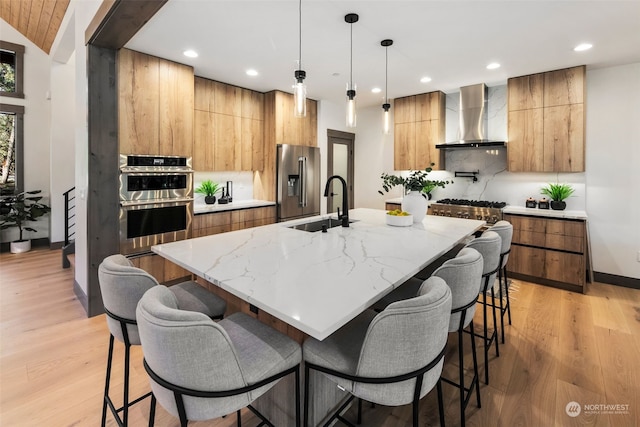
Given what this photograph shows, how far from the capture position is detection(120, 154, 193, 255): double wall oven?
11.0 feet

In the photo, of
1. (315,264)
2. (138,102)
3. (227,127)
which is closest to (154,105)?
(138,102)

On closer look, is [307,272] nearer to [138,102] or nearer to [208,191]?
[138,102]

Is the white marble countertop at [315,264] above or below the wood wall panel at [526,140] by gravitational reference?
below

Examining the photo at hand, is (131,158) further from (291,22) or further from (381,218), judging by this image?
(381,218)

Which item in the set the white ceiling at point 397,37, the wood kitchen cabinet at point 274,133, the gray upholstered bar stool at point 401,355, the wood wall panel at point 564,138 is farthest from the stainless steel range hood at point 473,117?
the gray upholstered bar stool at point 401,355

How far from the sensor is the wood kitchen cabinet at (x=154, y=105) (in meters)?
3.29

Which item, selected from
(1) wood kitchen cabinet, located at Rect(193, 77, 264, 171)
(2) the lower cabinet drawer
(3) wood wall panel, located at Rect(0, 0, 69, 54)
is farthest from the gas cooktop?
(3) wood wall panel, located at Rect(0, 0, 69, 54)

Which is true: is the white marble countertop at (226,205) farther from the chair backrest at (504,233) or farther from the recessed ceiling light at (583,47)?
the recessed ceiling light at (583,47)

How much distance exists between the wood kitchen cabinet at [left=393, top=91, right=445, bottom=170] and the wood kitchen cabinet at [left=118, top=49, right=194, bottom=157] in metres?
3.27

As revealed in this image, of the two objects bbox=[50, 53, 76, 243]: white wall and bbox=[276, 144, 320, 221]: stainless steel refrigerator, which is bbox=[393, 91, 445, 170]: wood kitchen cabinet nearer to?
bbox=[276, 144, 320, 221]: stainless steel refrigerator

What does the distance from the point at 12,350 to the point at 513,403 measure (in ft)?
12.1

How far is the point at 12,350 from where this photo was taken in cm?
255

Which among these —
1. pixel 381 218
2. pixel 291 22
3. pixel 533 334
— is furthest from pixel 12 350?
pixel 533 334

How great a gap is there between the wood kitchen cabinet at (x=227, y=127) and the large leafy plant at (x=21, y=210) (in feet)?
10.5
